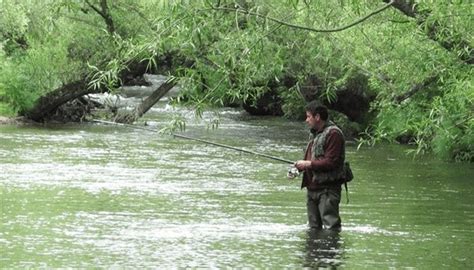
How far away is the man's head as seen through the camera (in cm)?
1261

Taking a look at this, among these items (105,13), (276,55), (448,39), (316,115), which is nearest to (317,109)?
(316,115)

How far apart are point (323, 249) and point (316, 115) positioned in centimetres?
164

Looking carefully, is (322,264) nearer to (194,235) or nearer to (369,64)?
(194,235)

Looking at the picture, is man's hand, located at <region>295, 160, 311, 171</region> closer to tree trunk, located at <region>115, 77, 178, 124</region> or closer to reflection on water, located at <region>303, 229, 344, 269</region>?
reflection on water, located at <region>303, 229, 344, 269</region>

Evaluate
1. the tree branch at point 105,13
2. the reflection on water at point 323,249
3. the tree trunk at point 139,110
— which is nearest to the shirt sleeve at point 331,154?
the reflection on water at point 323,249

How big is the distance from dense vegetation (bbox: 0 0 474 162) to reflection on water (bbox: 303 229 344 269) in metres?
1.36

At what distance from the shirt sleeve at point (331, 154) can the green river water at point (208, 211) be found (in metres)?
0.96

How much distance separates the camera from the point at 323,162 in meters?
12.5

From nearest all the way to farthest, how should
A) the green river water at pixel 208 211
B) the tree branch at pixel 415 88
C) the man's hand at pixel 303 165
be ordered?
the green river water at pixel 208 211 → the man's hand at pixel 303 165 → the tree branch at pixel 415 88

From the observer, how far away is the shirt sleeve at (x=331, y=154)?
12.5 m

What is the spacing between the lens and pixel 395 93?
2220 centimetres

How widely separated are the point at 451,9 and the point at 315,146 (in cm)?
313

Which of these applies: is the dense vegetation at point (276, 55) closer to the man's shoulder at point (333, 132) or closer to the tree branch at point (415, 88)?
the tree branch at point (415, 88)

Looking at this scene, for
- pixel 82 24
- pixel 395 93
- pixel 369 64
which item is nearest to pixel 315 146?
pixel 395 93
